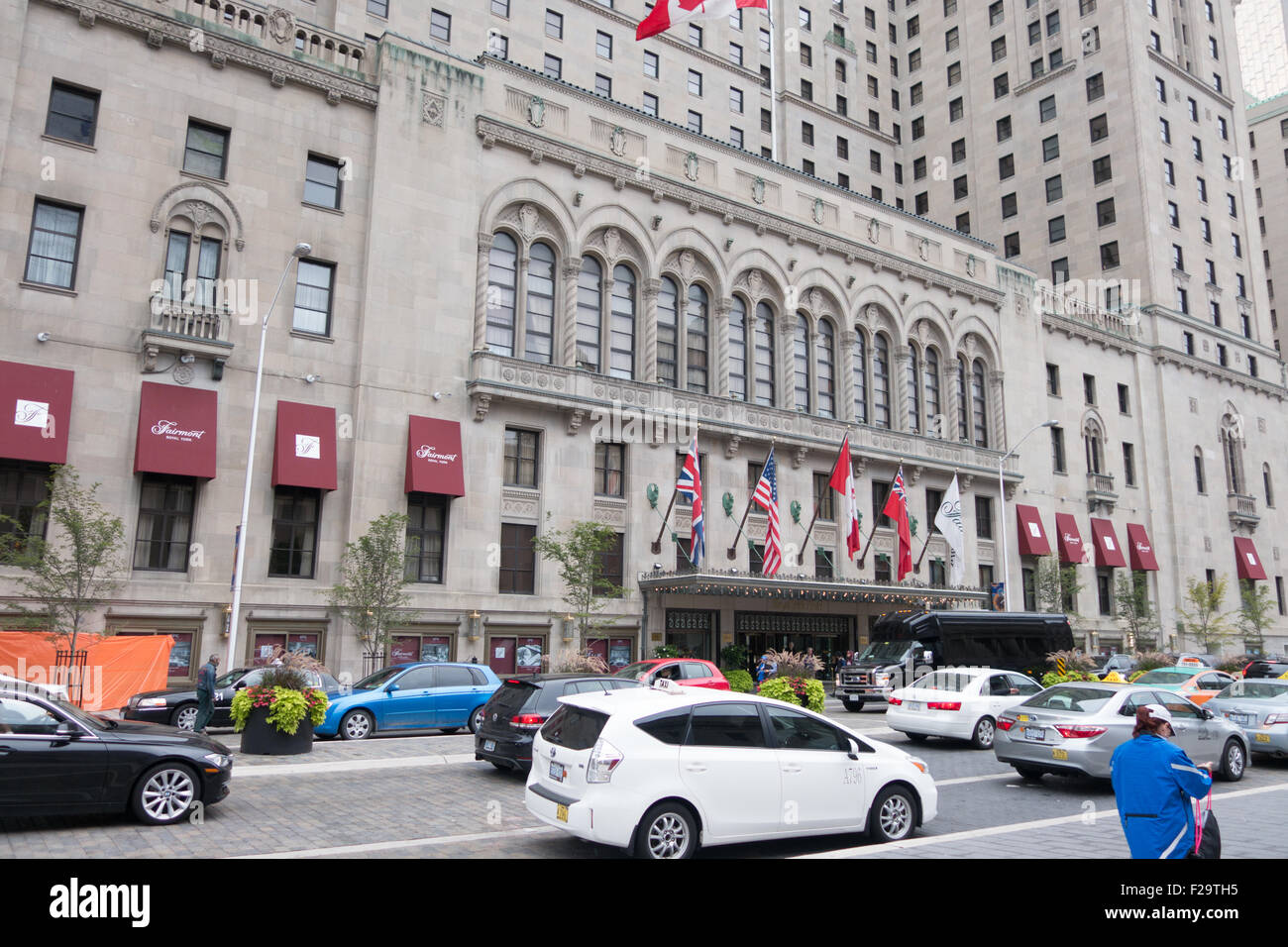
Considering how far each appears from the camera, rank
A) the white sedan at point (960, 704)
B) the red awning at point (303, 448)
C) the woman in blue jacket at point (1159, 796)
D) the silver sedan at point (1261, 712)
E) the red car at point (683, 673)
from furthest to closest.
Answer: the red awning at point (303, 448) → the red car at point (683, 673) → the white sedan at point (960, 704) → the silver sedan at point (1261, 712) → the woman in blue jacket at point (1159, 796)

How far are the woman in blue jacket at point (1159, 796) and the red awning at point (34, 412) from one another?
83.8 ft

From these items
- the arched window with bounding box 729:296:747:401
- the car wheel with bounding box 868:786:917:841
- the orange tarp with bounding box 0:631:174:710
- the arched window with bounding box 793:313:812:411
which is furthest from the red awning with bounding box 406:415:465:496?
the car wheel with bounding box 868:786:917:841

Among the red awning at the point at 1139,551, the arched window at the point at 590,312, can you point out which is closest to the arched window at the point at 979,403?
the red awning at the point at 1139,551

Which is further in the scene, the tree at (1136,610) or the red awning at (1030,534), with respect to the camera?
the tree at (1136,610)

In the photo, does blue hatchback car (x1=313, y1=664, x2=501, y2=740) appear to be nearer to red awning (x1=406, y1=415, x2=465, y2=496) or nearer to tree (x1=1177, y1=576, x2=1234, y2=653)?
red awning (x1=406, y1=415, x2=465, y2=496)

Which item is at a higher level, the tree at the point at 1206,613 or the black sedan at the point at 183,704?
the tree at the point at 1206,613

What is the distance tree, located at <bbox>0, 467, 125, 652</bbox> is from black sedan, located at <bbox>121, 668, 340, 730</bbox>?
4509 mm

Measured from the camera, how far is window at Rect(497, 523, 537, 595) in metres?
31.4

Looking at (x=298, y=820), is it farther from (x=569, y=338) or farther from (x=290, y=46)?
(x=290, y=46)

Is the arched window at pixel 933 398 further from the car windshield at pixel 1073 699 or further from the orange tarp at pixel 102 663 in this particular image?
the orange tarp at pixel 102 663

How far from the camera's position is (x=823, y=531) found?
1570 inches

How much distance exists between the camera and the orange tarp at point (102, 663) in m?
21.4

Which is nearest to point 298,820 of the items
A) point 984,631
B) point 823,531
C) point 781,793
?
point 781,793

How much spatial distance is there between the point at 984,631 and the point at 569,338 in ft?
58.7
